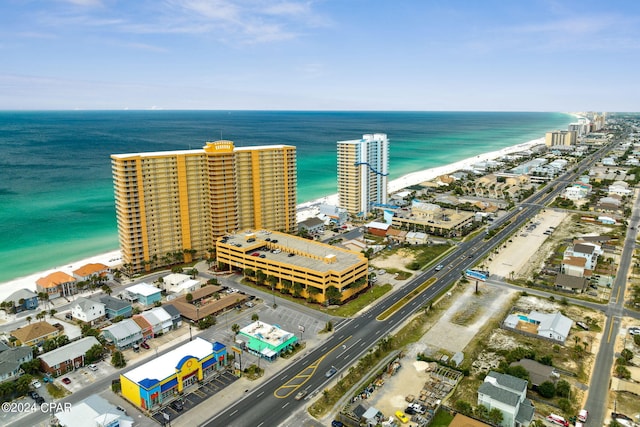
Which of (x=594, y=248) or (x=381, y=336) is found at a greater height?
(x=594, y=248)

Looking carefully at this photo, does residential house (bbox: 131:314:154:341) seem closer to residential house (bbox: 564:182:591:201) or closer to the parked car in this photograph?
the parked car

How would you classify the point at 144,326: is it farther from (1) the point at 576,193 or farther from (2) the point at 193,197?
(1) the point at 576,193

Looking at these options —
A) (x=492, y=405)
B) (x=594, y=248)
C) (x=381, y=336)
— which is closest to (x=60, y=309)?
(x=381, y=336)

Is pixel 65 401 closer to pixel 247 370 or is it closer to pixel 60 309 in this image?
pixel 247 370

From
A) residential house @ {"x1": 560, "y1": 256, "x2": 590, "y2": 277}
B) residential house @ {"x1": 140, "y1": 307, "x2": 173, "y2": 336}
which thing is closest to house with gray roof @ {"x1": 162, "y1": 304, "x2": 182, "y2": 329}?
residential house @ {"x1": 140, "y1": 307, "x2": 173, "y2": 336}

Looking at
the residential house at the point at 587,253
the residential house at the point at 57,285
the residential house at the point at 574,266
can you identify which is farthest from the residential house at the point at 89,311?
the residential house at the point at 587,253
